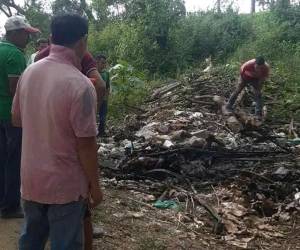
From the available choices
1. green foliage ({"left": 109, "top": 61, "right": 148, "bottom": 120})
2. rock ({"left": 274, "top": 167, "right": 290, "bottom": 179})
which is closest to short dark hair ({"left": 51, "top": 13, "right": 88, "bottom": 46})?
rock ({"left": 274, "top": 167, "right": 290, "bottom": 179})

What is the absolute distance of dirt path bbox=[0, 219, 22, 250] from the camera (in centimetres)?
373

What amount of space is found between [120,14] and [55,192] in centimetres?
2096

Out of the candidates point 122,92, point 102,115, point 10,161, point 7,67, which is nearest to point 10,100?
point 7,67

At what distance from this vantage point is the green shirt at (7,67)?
12.6 ft

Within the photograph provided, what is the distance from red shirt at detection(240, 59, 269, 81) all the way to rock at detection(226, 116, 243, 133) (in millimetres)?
1123

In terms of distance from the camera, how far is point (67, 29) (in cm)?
240

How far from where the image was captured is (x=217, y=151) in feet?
23.5

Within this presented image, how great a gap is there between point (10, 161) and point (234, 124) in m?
5.87

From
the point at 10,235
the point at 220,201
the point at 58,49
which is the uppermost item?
the point at 58,49

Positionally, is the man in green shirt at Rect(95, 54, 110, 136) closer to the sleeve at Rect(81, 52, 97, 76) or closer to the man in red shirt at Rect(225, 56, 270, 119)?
the man in red shirt at Rect(225, 56, 270, 119)

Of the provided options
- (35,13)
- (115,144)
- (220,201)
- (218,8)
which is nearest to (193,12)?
(218,8)

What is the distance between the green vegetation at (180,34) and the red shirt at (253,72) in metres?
5.70

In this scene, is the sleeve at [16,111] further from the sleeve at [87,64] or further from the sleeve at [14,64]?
the sleeve at [14,64]

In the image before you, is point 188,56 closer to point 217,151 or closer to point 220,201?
point 217,151
